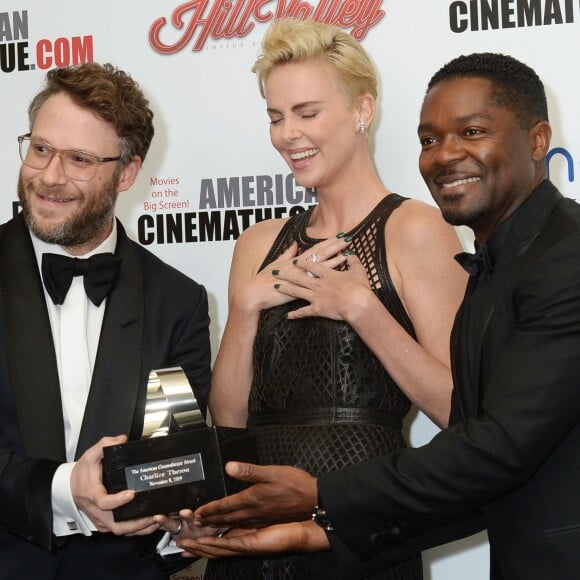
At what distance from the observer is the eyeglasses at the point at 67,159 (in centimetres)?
267

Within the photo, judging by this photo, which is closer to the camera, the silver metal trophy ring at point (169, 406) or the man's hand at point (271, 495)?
the man's hand at point (271, 495)

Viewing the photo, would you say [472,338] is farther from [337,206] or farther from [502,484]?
[337,206]

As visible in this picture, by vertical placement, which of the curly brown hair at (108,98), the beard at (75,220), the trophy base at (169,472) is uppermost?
the curly brown hair at (108,98)

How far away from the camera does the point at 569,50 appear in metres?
3.30

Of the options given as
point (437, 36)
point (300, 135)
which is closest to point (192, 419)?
point (300, 135)

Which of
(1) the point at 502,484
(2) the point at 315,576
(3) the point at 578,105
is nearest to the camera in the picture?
(1) the point at 502,484

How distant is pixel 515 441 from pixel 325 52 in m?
1.31

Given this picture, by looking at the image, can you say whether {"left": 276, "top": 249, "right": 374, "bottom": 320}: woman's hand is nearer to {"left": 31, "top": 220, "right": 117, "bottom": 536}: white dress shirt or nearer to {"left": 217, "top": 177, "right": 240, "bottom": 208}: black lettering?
{"left": 31, "top": 220, "right": 117, "bottom": 536}: white dress shirt

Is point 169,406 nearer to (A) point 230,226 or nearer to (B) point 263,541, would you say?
(B) point 263,541

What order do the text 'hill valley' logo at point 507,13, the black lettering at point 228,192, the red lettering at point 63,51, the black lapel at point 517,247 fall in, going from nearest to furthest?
1. the black lapel at point 517,247
2. the text 'hill valley' logo at point 507,13
3. the black lettering at point 228,192
4. the red lettering at point 63,51

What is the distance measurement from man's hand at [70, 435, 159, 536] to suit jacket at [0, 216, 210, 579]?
3.8 inches

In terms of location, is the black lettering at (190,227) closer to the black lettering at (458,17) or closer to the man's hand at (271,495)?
the black lettering at (458,17)

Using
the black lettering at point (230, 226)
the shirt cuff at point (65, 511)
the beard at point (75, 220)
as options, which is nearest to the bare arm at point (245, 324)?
the beard at point (75, 220)

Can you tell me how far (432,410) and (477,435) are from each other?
697 mm
